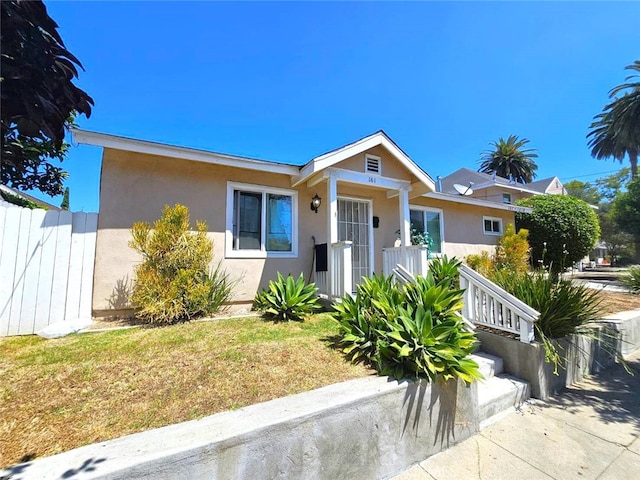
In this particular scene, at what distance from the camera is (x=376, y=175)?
699cm

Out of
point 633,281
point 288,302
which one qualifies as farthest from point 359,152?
point 633,281

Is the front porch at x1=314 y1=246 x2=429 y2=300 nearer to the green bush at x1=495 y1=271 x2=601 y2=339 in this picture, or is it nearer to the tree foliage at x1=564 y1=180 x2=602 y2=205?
the green bush at x1=495 y1=271 x2=601 y2=339

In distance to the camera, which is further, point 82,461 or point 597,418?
point 597,418

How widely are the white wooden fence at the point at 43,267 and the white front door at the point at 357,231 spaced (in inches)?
222

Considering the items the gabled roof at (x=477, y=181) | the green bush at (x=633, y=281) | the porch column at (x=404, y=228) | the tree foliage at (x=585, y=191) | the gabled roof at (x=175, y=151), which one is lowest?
the green bush at (x=633, y=281)

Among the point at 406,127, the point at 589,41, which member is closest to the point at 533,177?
the point at 406,127

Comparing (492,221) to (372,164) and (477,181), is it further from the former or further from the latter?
(477,181)

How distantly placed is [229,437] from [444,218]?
978 cm

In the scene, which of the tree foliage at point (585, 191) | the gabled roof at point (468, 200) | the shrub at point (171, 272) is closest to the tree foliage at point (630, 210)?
the gabled roof at point (468, 200)

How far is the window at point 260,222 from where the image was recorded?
6.25 meters

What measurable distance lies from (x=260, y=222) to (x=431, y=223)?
625cm

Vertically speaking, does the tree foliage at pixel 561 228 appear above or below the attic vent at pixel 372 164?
below

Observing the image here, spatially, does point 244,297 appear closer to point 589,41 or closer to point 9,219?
point 9,219

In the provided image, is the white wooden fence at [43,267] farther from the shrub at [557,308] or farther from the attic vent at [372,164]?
the shrub at [557,308]
